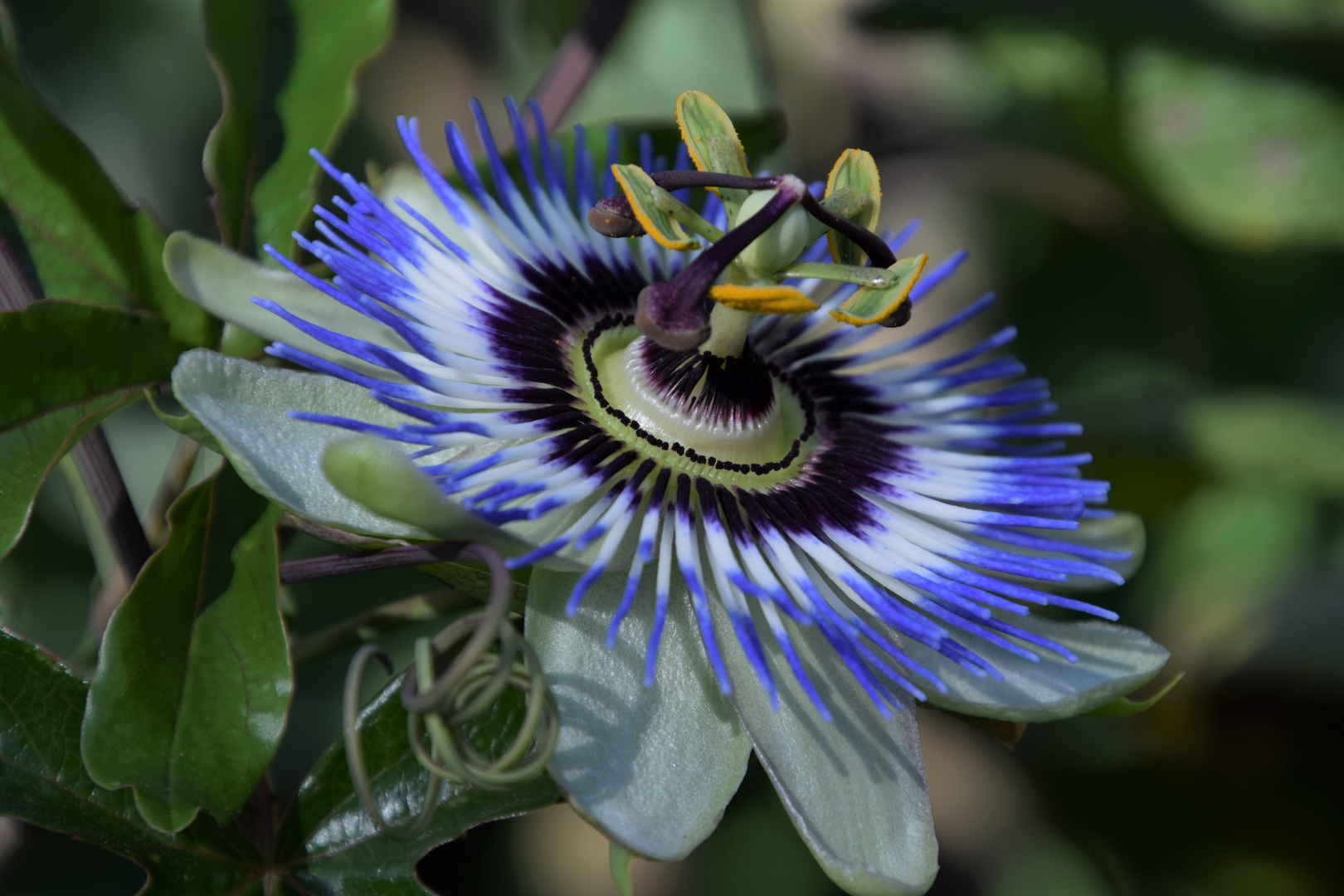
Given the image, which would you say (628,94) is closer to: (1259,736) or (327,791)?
(327,791)

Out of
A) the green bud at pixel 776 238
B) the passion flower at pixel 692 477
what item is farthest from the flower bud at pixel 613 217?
the green bud at pixel 776 238

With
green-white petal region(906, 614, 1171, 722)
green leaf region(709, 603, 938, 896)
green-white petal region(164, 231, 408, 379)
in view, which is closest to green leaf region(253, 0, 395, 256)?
green-white petal region(164, 231, 408, 379)

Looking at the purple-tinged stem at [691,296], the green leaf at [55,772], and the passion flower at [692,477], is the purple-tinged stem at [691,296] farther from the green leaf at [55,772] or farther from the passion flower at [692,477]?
the green leaf at [55,772]

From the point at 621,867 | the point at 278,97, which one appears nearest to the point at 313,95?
the point at 278,97

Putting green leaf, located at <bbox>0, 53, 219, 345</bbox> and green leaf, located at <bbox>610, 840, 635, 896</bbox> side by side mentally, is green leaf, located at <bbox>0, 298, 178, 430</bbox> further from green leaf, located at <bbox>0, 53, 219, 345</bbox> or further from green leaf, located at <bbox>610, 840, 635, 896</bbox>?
green leaf, located at <bbox>610, 840, 635, 896</bbox>

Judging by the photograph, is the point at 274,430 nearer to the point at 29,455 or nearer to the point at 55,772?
the point at 29,455
